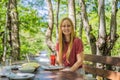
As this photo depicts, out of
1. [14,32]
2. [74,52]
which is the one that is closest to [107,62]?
[74,52]

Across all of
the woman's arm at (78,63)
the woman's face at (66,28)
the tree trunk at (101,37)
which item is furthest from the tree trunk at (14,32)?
the woman's arm at (78,63)

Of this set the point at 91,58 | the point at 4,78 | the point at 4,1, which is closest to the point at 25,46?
the point at 4,1

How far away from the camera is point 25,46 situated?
13.0 m

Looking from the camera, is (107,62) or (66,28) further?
(107,62)

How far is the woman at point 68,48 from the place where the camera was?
3.54 metres

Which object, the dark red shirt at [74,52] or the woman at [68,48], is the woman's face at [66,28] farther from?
the dark red shirt at [74,52]

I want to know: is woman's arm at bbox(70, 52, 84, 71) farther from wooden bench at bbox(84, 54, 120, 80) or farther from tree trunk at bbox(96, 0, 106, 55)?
tree trunk at bbox(96, 0, 106, 55)

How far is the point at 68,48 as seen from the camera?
3.55 meters

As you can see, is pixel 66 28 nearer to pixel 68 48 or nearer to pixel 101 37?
pixel 68 48

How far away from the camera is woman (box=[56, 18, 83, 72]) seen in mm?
3537

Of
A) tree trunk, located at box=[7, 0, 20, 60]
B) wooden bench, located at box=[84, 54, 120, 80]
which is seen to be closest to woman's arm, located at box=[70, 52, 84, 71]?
wooden bench, located at box=[84, 54, 120, 80]

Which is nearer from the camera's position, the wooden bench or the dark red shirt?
the dark red shirt

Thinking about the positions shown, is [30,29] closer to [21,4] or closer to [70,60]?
[21,4]

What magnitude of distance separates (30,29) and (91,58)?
7064 mm
